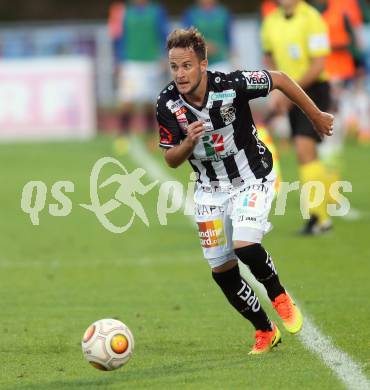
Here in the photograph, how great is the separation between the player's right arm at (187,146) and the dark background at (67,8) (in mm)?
30593

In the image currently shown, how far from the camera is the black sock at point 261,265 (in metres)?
6.95

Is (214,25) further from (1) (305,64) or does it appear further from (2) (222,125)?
(2) (222,125)

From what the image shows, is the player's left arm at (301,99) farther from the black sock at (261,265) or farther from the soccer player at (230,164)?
the black sock at (261,265)

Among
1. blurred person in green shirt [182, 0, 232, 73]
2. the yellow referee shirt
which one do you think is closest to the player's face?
the yellow referee shirt

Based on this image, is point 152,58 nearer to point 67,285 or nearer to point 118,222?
point 118,222

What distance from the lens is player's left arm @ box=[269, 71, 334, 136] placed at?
23.9ft

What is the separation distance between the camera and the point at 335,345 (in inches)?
285

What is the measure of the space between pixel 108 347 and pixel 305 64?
643 cm

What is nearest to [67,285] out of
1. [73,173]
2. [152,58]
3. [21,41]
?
[73,173]

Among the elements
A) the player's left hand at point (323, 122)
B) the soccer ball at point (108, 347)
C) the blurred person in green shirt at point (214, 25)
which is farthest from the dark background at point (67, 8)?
the soccer ball at point (108, 347)

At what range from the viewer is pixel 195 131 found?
660cm

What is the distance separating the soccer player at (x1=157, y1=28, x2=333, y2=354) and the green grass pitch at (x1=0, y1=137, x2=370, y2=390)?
372 millimetres

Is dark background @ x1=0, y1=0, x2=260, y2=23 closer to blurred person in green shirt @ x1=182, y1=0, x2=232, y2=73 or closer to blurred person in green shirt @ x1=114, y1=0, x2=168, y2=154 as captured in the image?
blurred person in green shirt @ x1=114, y1=0, x2=168, y2=154

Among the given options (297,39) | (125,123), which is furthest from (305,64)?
(125,123)
